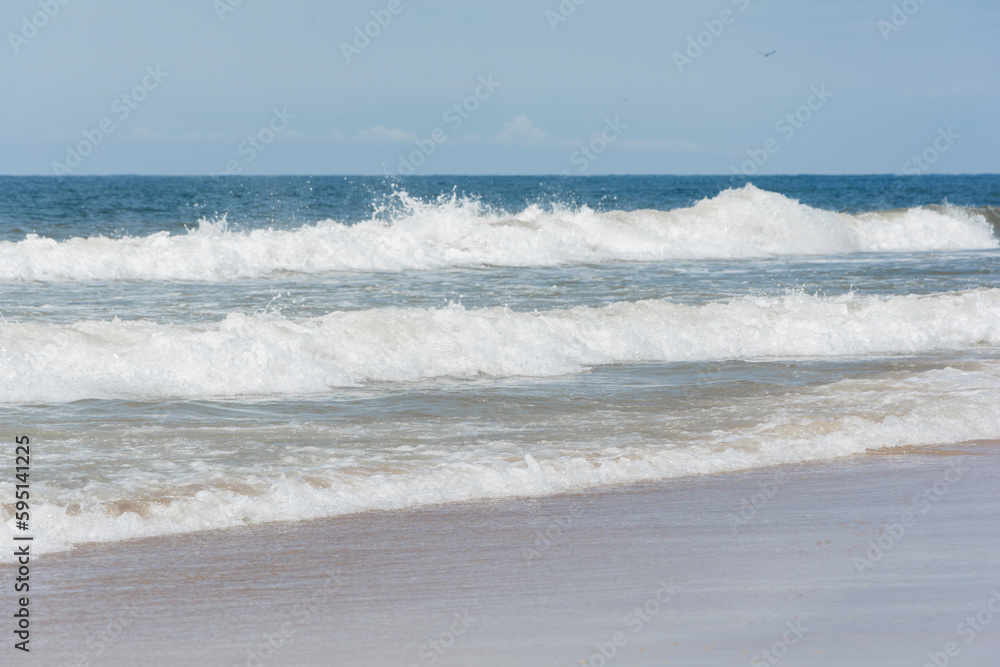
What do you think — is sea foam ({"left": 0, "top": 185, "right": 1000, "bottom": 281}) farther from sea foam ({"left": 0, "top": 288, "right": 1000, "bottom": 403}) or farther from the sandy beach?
the sandy beach

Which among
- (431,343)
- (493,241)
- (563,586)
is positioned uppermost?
(493,241)

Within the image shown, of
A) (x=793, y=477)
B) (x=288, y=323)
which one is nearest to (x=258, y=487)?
(x=793, y=477)

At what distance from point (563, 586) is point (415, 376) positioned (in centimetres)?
568

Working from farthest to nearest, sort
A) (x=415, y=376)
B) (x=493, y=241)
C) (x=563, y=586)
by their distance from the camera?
(x=493, y=241) → (x=415, y=376) → (x=563, y=586)

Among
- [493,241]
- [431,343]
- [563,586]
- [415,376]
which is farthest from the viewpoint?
[493,241]

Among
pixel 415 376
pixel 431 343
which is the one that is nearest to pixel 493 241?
pixel 431 343

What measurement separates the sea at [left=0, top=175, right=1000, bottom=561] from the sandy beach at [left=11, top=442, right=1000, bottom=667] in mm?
508

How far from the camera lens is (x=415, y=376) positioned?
9.77m

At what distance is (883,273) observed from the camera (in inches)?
797

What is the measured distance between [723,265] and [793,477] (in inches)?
668

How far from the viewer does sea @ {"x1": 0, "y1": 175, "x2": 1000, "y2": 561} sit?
5.82 meters

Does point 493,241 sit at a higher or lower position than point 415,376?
higher

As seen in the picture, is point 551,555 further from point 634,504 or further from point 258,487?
point 258,487

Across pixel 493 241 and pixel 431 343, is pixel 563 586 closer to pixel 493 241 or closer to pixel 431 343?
pixel 431 343
